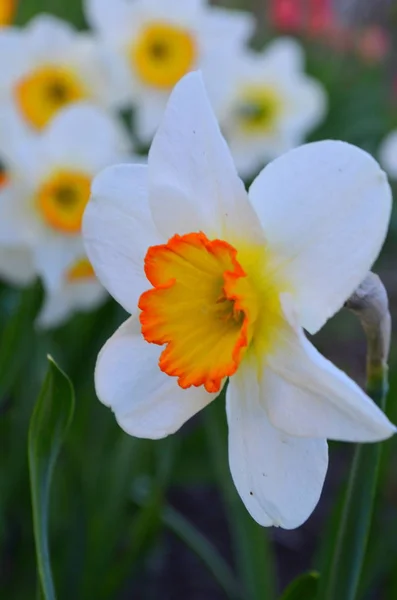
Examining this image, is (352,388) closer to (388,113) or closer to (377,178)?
(377,178)

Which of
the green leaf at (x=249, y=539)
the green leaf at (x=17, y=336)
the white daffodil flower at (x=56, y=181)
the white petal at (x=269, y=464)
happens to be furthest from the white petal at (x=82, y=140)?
the white petal at (x=269, y=464)

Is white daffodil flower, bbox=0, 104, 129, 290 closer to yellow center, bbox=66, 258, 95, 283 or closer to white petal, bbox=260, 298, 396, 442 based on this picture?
yellow center, bbox=66, 258, 95, 283

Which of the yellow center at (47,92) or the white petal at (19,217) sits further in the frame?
the yellow center at (47,92)

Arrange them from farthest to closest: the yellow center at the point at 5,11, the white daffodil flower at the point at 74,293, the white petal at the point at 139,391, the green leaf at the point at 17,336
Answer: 1. the yellow center at the point at 5,11
2. the white daffodil flower at the point at 74,293
3. the green leaf at the point at 17,336
4. the white petal at the point at 139,391

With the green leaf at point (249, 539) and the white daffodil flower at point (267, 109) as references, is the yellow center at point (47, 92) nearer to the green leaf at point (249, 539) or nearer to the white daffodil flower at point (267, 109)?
the white daffodil flower at point (267, 109)

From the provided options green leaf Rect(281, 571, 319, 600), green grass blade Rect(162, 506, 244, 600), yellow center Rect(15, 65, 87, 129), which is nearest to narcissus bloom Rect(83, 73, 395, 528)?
green leaf Rect(281, 571, 319, 600)
